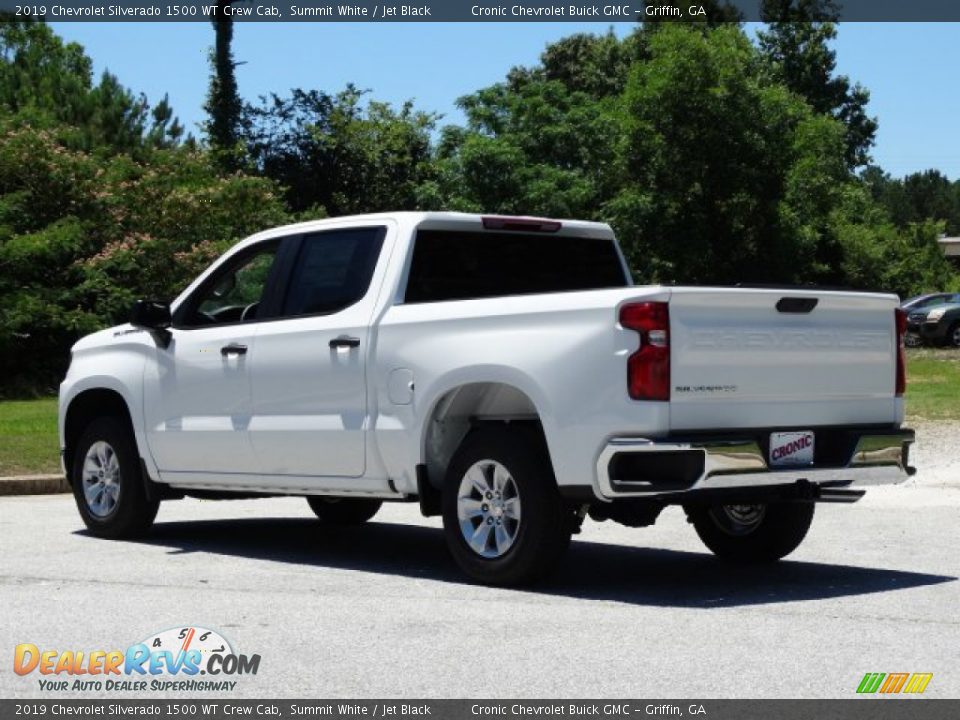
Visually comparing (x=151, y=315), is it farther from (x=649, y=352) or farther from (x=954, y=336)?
(x=954, y=336)

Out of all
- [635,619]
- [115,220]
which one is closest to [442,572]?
[635,619]

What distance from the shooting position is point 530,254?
9.98m

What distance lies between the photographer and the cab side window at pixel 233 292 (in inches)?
408

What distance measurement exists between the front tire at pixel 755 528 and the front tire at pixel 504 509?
1.51 metres

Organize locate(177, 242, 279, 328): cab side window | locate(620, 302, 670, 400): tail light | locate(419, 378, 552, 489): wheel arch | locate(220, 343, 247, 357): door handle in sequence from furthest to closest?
1. locate(177, 242, 279, 328): cab side window
2. locate(220, 343, 247, 357): door handle
3. locate(419, 378, 552, 489): wheel arch
4. locate(620, 302, 670, 400): tail light

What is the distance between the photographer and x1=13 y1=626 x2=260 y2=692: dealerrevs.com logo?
20.1 ft

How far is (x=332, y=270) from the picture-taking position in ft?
32.2

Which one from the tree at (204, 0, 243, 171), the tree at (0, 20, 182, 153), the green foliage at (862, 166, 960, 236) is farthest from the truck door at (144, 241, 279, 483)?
the green foliage at (862, 166, 960, 236)

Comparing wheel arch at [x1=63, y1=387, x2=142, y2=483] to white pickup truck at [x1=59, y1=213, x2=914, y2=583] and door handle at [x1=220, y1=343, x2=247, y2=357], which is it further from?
door handle at [x1=220, y1=343, x2=247, y2=357]

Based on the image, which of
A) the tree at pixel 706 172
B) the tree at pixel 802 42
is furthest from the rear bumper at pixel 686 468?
the tree at pixel 802 42

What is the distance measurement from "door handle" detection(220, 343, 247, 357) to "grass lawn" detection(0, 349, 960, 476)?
5.58 m

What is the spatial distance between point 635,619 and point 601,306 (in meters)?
1.56

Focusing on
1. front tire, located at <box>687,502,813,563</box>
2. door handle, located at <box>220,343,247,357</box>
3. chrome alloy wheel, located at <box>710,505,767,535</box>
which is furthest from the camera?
door handle, located at <box>220,343,247,357</box>

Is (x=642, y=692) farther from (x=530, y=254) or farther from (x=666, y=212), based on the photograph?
(x=666, y=212)
